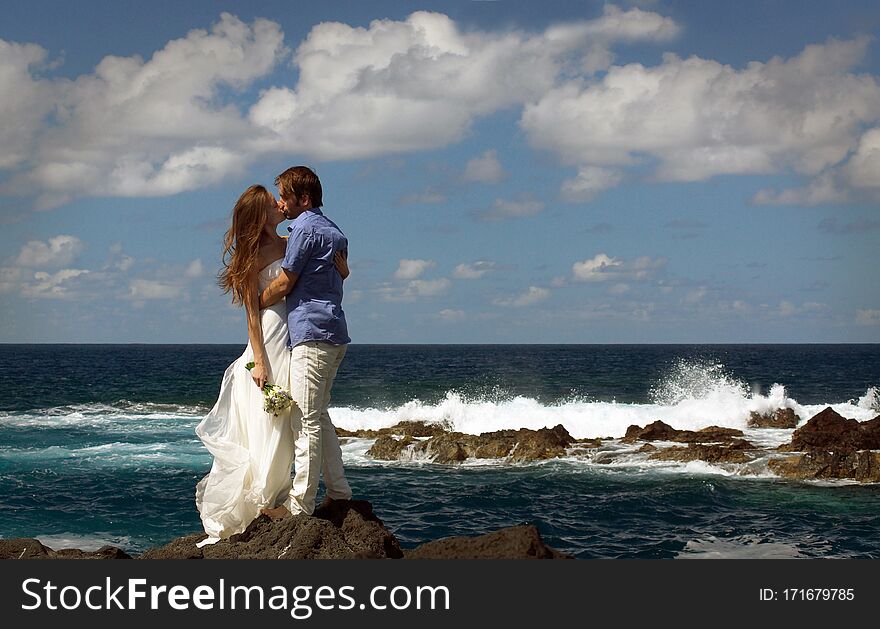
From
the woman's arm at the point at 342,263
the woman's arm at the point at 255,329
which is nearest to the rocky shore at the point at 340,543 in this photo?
the woman's arm at the point at 255,329

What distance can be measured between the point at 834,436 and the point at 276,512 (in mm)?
16992

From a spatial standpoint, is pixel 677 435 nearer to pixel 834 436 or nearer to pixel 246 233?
pixel 834 436

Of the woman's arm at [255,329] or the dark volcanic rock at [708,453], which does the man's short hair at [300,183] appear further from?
the dark volcanic rock at [708,453]

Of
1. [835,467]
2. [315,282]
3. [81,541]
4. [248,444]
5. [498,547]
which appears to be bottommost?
[81,541]

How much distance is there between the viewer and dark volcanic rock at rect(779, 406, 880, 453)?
1956 centimetres

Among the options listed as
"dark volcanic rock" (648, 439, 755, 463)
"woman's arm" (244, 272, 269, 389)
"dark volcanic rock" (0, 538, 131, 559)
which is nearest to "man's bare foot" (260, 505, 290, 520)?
"woman's arm" (244, 272, 269, 389)

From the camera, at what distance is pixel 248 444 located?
688 cm

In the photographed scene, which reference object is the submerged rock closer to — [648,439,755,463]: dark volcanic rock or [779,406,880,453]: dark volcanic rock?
[648,439,755,463]: dark volcanic rock

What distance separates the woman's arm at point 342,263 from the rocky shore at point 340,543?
1714 millimetres

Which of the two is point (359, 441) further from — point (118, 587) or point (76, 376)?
point (76, 376)

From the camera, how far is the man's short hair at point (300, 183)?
6.39 meters

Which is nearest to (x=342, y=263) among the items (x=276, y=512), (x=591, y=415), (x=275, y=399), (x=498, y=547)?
(x=275, y=399)

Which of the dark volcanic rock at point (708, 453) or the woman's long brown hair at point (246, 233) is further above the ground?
the woman's long brown hair at point (246, 233)

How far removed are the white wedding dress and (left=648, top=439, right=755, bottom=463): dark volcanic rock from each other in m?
15.0
